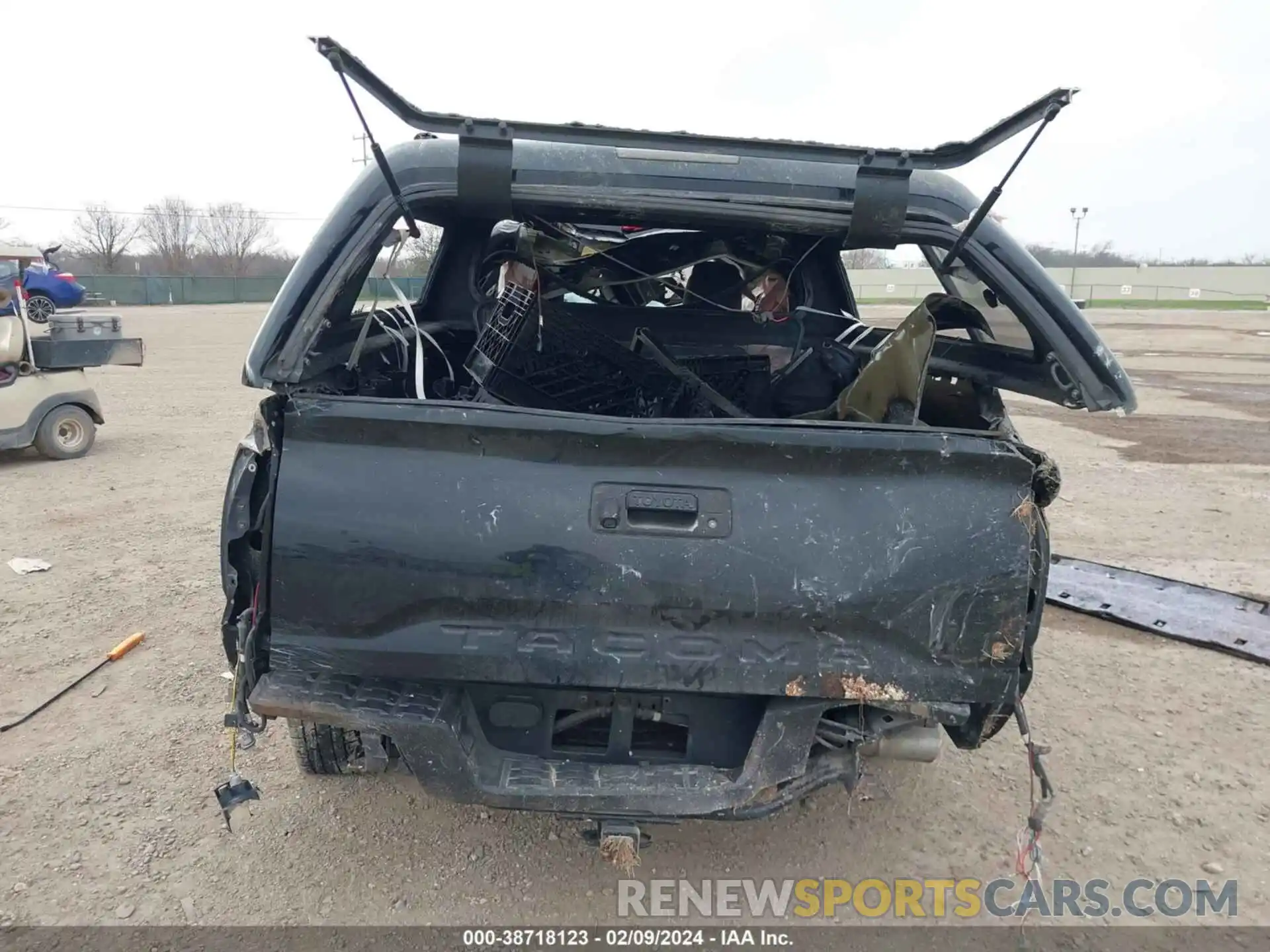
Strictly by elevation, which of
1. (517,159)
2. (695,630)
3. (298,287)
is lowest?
(695,630)

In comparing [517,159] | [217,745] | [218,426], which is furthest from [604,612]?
[218,426]

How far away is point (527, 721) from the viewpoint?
226 cm

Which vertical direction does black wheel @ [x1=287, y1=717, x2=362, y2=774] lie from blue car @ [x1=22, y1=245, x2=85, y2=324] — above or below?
below

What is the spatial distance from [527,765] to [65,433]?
302 inches

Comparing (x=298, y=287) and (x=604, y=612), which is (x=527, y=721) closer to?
(x=604, y=612)

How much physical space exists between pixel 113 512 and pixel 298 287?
492cm

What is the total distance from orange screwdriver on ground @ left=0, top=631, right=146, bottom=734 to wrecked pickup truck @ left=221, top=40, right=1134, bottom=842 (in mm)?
1667

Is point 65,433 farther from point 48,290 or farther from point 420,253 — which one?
point 48,290

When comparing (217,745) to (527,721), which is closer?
(527,721)

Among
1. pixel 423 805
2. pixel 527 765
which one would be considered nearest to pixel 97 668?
pixel 423 805

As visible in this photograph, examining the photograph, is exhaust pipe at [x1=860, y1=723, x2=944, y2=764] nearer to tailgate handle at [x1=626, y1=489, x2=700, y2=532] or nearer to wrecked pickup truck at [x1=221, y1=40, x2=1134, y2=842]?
wrecked pickup truck at [x1=221, y1=40, x2=1134, y2=842]

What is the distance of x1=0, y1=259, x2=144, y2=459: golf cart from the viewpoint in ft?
24.0

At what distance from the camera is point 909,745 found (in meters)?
2.37

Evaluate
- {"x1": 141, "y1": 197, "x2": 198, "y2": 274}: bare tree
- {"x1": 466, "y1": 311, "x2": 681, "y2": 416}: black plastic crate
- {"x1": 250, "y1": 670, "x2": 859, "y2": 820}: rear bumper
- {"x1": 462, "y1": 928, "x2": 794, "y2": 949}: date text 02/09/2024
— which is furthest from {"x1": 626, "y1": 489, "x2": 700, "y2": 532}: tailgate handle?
{"x1": 141, "y1": 197, "x2": 198, "y2": 274}: bare tree
